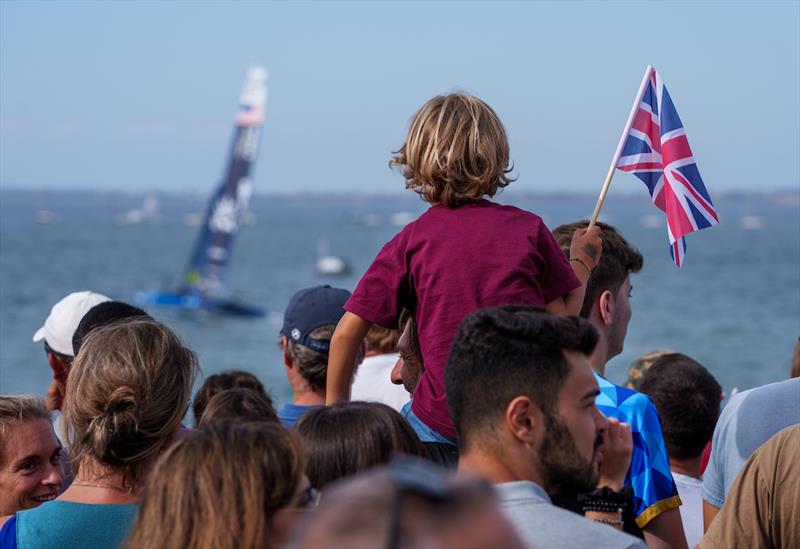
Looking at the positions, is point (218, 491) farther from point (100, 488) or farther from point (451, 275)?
point (451, 275)

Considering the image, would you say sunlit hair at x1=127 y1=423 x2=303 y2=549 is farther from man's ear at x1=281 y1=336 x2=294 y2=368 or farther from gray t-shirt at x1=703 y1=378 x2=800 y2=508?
Result: man's ear at x1=281 y1=336 x2=294 y2=368

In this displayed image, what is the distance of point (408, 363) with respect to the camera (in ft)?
11.9

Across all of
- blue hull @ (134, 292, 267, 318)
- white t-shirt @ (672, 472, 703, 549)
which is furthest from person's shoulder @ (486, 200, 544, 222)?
blue hull @ (134, 292, 267, 318)

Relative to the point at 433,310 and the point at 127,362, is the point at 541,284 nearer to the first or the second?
the point at 433,310

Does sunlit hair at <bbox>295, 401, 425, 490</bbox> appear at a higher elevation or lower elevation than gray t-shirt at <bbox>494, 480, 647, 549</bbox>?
lower

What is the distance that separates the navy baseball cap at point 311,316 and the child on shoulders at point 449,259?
1.02 m

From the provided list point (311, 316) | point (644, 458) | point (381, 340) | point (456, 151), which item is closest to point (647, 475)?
point (644, 458)

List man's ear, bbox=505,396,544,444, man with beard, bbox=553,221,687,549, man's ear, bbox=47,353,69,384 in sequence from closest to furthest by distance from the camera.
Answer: man's ear, bbox=505,396,544,444, man with beard, bbox=553,221,687,549, man's ear, bbox=47,353,69,384

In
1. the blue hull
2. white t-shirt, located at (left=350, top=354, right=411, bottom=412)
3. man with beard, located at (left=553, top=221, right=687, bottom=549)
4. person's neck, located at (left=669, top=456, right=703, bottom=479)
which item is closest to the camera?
man with beard, located at (left=553, top=221, right=687, bottom=549)

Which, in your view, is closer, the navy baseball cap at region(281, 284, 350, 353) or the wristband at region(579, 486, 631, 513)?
the wristband at region(579, 486, 631, 513)

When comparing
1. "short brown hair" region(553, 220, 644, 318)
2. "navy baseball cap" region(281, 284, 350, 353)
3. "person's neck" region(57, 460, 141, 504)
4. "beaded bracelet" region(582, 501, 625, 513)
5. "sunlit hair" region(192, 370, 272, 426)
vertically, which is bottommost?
"sunlit hair" region(192, 370, 272, 426)

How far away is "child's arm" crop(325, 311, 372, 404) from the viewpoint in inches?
136

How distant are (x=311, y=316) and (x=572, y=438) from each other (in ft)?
7.30

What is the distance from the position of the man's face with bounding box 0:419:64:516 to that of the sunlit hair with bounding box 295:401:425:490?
1077 mm
